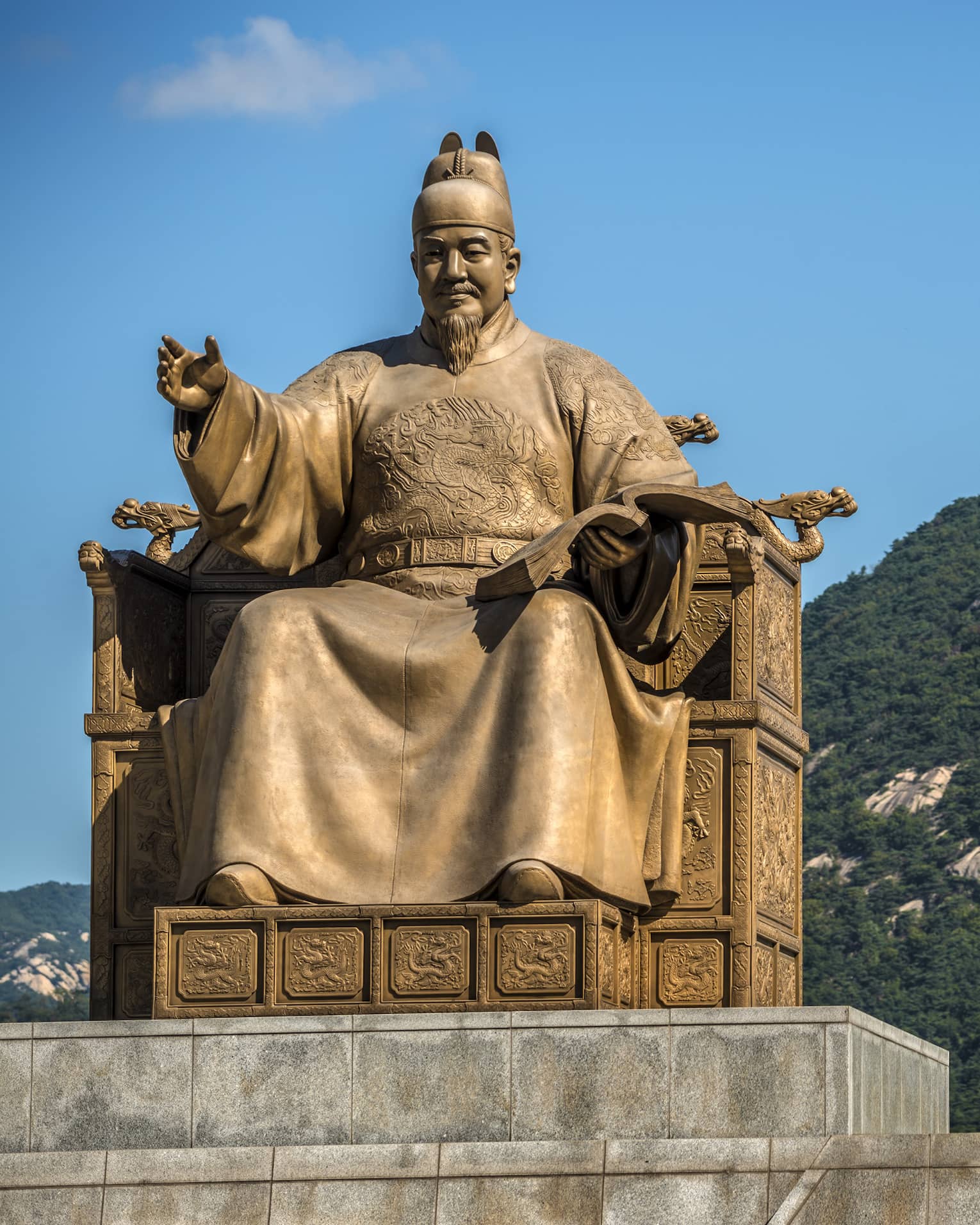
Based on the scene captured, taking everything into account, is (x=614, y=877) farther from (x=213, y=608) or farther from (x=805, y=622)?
(x=805, y=622)

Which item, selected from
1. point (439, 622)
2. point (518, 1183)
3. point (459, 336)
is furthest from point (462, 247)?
point (518, 1183)

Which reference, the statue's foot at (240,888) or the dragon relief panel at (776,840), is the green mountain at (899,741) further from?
the statue's foot at (240,888)

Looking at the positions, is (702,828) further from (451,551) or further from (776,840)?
(451,551)

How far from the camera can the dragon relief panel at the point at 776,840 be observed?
9523mm

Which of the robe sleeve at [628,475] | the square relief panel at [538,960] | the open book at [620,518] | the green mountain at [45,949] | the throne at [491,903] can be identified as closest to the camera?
the square relief panel at [538,960]

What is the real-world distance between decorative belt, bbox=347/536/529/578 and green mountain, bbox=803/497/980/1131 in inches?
1270

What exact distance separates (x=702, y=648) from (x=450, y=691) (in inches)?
49.6

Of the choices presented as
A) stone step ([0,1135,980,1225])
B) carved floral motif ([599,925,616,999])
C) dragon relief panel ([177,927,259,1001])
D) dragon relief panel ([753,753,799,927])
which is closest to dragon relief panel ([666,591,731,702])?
dragon relief panel ([753,753,799,927])

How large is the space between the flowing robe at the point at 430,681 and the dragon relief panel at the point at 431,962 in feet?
0.58

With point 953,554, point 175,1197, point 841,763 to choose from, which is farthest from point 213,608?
point 953,554

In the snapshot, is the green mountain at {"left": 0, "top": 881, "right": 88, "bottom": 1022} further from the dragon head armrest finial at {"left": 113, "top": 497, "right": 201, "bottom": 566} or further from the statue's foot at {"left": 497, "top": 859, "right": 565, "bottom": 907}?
the statue's foot at {"left": 497, "top": 859, "right": 565, "bottom": 907}

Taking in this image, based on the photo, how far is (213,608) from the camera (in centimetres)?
1047

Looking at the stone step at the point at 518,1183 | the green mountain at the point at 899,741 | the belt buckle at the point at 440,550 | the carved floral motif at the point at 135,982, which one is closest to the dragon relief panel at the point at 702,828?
the belt buckle at the point at 440,550

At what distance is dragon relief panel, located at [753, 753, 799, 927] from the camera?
9.52 m
